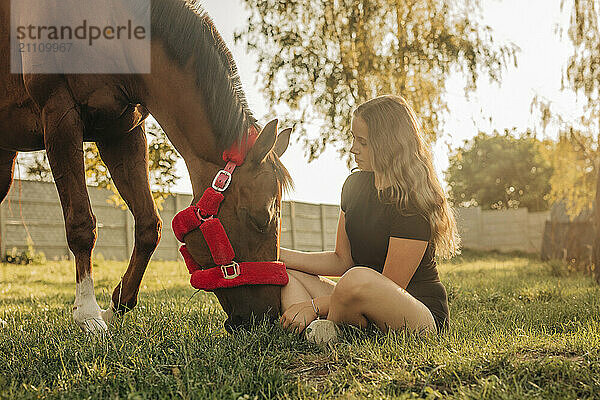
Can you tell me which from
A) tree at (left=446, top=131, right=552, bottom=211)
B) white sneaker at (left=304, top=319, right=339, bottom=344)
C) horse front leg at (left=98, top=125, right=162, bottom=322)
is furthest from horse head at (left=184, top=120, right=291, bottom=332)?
tree at (left=446, top=131, right=552, bottom=211)

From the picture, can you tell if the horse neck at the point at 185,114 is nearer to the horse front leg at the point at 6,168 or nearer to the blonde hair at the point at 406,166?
the blonde hair at the point at 406,166

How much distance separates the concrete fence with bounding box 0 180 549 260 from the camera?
410 inches

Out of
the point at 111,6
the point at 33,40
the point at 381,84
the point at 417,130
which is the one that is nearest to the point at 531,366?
the point at 417,130

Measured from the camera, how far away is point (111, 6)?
9.75 feet

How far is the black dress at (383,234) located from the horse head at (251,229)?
0.47 m

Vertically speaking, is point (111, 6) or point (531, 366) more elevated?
point (111, 6)

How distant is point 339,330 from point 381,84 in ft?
23.4

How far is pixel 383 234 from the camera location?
273 cm

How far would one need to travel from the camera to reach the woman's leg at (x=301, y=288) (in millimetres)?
2641

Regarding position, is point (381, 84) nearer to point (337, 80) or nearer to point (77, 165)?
point (337, 80)

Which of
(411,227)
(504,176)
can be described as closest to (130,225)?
(411,227)

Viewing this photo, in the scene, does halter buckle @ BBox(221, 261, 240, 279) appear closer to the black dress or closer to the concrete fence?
the black dress

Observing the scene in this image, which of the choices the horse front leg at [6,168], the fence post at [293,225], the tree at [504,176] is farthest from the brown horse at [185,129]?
the tree at [504,176]

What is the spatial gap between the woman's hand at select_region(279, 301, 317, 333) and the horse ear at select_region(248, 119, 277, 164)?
2.29 ft
